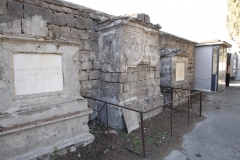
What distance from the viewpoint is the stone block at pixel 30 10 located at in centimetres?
261

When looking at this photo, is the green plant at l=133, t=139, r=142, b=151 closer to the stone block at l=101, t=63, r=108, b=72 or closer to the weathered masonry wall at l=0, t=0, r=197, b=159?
the weathered masonry wall at l=0, t=0, r=197, b=159

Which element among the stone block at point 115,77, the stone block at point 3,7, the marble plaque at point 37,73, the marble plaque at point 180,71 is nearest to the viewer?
the marble plaque at point 37,73

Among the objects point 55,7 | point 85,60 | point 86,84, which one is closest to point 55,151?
point 86,84

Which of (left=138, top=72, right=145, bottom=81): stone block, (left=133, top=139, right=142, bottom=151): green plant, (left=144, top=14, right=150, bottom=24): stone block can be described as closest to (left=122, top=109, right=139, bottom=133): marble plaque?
(left=133, top=139, right=142, bottom=151): green plant

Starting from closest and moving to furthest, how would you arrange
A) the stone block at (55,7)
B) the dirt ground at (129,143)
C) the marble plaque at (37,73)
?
the marble plaque at (37,73) < the dirt ground at (129,143) < the stone block at (55,7)

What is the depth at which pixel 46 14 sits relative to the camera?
288 cm

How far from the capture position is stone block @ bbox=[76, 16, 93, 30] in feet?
11.1

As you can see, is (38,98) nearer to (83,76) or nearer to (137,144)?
(83,76)

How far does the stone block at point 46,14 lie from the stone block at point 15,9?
32 cm

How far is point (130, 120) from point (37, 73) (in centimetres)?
219

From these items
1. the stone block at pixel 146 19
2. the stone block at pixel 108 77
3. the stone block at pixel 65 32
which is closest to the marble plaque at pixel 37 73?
the stone block at pixel 65 32

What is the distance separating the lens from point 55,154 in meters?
2.44

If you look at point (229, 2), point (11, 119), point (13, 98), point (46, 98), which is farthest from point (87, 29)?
point (229, 2)

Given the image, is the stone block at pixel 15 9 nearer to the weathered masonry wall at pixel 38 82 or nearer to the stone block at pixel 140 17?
the weathered masonry wall at pixel 38 82
